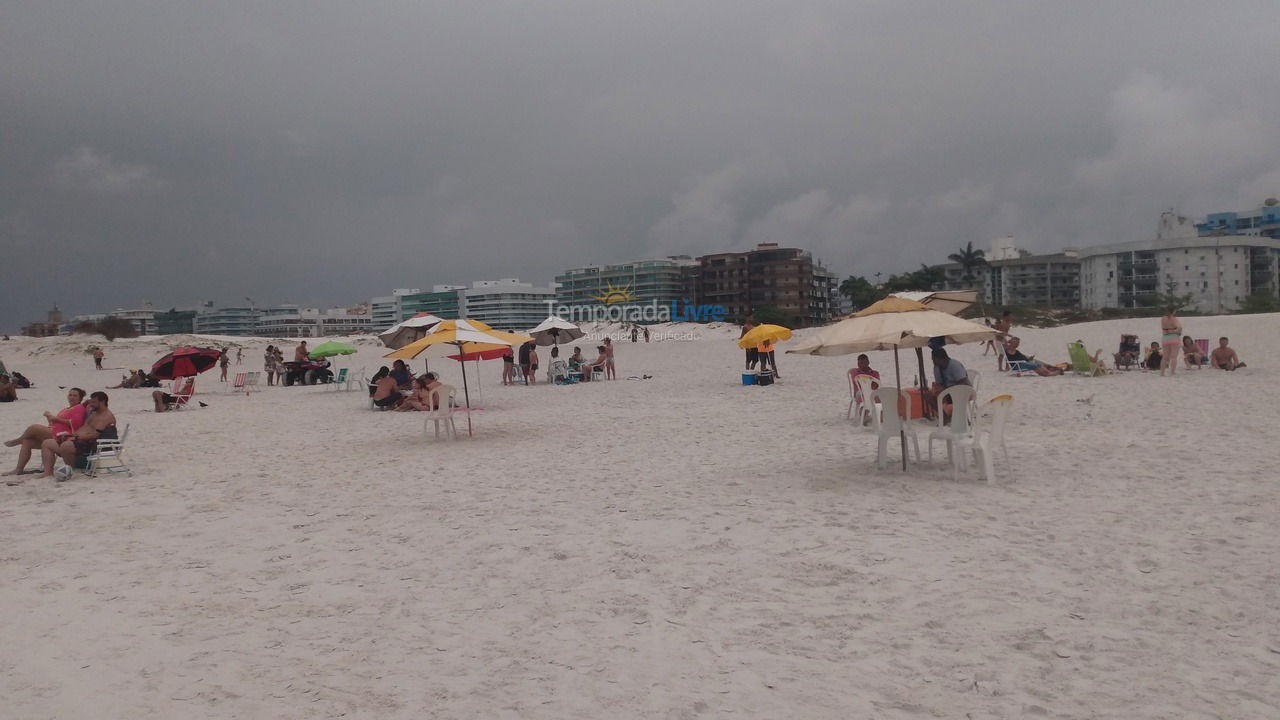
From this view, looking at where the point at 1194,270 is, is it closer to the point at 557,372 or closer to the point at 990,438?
the point at 557,372

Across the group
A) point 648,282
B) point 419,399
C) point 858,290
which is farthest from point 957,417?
point 648,282

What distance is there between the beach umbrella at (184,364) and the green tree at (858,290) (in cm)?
8380

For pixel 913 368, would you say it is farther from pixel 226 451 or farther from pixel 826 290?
pixel 826 290

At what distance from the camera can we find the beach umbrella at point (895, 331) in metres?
7.52

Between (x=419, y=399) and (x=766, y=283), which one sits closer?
(x=419, y=399)

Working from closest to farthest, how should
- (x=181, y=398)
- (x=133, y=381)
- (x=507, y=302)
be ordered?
(x=181, y=398), (x=133, y=381), (x=507, y=302)

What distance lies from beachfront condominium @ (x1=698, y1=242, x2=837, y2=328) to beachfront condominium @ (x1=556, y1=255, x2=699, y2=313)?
8.43 metres

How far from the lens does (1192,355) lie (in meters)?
18.8

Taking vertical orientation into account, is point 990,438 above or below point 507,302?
below

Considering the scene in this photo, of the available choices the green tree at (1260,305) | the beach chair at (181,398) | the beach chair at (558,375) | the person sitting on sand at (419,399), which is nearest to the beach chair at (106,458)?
the person sitting on sand at (419,399)

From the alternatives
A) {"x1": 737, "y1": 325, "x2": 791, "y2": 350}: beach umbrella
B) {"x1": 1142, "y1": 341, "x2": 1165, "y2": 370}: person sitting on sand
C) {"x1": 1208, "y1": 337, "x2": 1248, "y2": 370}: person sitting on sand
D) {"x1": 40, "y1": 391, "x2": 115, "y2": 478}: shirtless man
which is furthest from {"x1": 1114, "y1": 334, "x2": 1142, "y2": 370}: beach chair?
{"x1": 40, "y1": 391, "x2": 115, "y2": 478}: shirtless man

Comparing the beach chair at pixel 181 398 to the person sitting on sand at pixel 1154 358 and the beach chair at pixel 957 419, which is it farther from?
the person sitting on sand at pixel 1154 358

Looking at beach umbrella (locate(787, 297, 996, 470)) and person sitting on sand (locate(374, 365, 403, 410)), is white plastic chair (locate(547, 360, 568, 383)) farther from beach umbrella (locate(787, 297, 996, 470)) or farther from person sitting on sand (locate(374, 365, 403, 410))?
beach umbrella (locate(787, 297, 996, 470))

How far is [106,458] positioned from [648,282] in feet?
407
